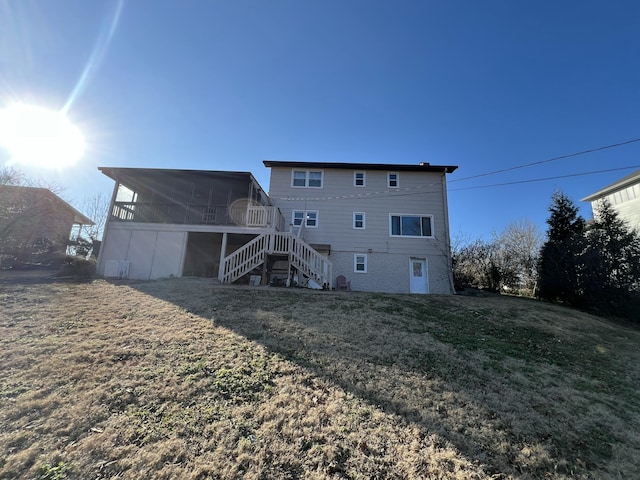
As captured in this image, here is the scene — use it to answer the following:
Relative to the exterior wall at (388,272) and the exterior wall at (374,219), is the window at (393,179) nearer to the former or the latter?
the exterior wall at (374,219)

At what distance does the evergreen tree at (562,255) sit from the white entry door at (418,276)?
17.8ft

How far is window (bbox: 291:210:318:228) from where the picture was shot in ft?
53.1

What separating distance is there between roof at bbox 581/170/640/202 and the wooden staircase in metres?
18.0

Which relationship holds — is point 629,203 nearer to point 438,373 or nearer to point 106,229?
point 438,373

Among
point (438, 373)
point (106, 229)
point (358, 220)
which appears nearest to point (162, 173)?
point (106, 229)

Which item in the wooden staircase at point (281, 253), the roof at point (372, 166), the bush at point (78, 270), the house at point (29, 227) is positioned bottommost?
the bush at point (78, 270)

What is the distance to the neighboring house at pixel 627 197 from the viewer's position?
15.8m

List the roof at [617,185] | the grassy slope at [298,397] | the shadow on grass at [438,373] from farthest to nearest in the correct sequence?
the roof at [617,185] < the shadow on grass at [438,373] < the grassy slope at [298,397]

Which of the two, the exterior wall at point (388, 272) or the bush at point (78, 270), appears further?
the exterior wall at point (388, 272)

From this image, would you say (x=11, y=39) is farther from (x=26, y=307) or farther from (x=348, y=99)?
(x=348, y=99)

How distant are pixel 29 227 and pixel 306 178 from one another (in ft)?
54.5

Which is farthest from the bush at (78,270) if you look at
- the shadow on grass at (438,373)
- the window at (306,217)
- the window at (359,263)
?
the window at (359,263)

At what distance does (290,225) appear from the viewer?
588 inches

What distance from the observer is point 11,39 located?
27.4ft
